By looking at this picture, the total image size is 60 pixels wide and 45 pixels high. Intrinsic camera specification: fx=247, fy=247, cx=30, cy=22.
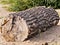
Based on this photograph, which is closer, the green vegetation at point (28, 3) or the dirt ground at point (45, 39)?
the dirt ground at point (45, 39)

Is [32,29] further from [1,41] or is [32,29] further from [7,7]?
[7,7]

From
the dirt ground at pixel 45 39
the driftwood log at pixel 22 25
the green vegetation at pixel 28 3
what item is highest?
the driftwood log at pixel 22 25

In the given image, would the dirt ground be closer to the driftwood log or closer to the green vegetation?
the driftwood log

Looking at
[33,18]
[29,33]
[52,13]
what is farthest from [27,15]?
[52,13]

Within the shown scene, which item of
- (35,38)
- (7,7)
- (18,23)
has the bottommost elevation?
(7,7)

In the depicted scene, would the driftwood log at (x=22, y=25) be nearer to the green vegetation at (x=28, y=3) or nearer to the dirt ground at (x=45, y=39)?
the dirt ground at (x=45, y=39)

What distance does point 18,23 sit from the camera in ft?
22.4

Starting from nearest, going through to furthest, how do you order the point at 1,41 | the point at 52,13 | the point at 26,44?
the point at 26,44
the point at 1,41
the point at 52,13

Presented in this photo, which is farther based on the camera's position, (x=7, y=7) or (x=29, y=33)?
(x=7, y=7)

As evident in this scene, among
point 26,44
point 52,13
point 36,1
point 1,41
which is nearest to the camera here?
point 26,44

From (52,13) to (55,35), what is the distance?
1162 millimetres

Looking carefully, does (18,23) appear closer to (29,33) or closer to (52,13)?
(29,33)

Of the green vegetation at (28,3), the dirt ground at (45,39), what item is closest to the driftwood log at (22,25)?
the dirt ground at (45,39)

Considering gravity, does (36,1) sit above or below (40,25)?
below
